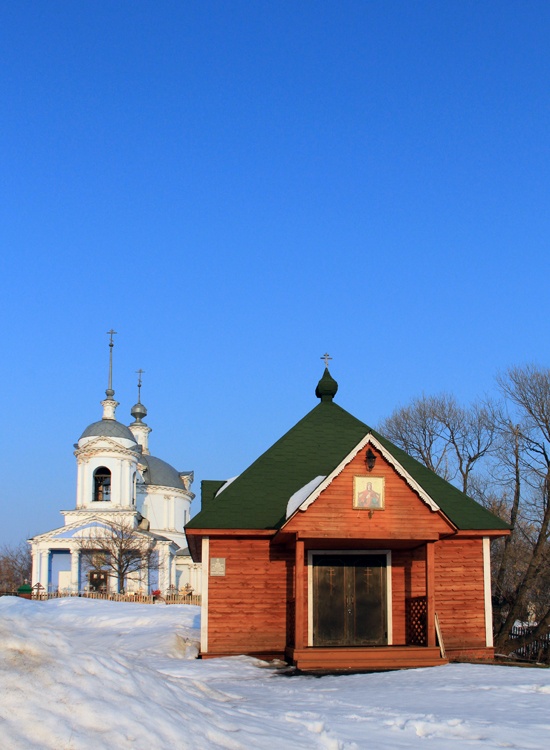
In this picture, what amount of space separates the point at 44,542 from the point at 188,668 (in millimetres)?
43979

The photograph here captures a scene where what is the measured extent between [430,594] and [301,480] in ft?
13.5

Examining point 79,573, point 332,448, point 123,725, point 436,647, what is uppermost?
point 332,448

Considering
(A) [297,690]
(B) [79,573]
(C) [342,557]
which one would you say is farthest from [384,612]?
(B) [79,573]

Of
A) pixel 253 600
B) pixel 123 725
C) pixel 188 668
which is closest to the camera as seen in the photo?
pixel 123 725

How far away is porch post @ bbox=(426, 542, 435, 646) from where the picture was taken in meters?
17.0

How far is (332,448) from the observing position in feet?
67.5

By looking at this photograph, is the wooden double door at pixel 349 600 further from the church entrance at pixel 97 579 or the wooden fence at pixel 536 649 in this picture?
the church entrance at pixel 97 579

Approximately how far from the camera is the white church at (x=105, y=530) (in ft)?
184

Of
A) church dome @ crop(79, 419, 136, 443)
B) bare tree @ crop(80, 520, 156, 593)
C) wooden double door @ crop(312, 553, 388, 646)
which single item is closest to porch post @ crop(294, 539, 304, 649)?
wooden double door @ crop(312, 553, 388, 646)

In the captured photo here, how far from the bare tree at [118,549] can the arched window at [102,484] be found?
11.8 feet

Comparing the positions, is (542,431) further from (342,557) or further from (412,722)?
(412,722)

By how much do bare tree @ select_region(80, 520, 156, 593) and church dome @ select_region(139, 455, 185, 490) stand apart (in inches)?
458

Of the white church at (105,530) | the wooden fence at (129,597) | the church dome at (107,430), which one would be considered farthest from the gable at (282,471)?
the church dome at (107,430)

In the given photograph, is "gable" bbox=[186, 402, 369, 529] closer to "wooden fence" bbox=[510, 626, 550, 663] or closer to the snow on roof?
the snow on roof
